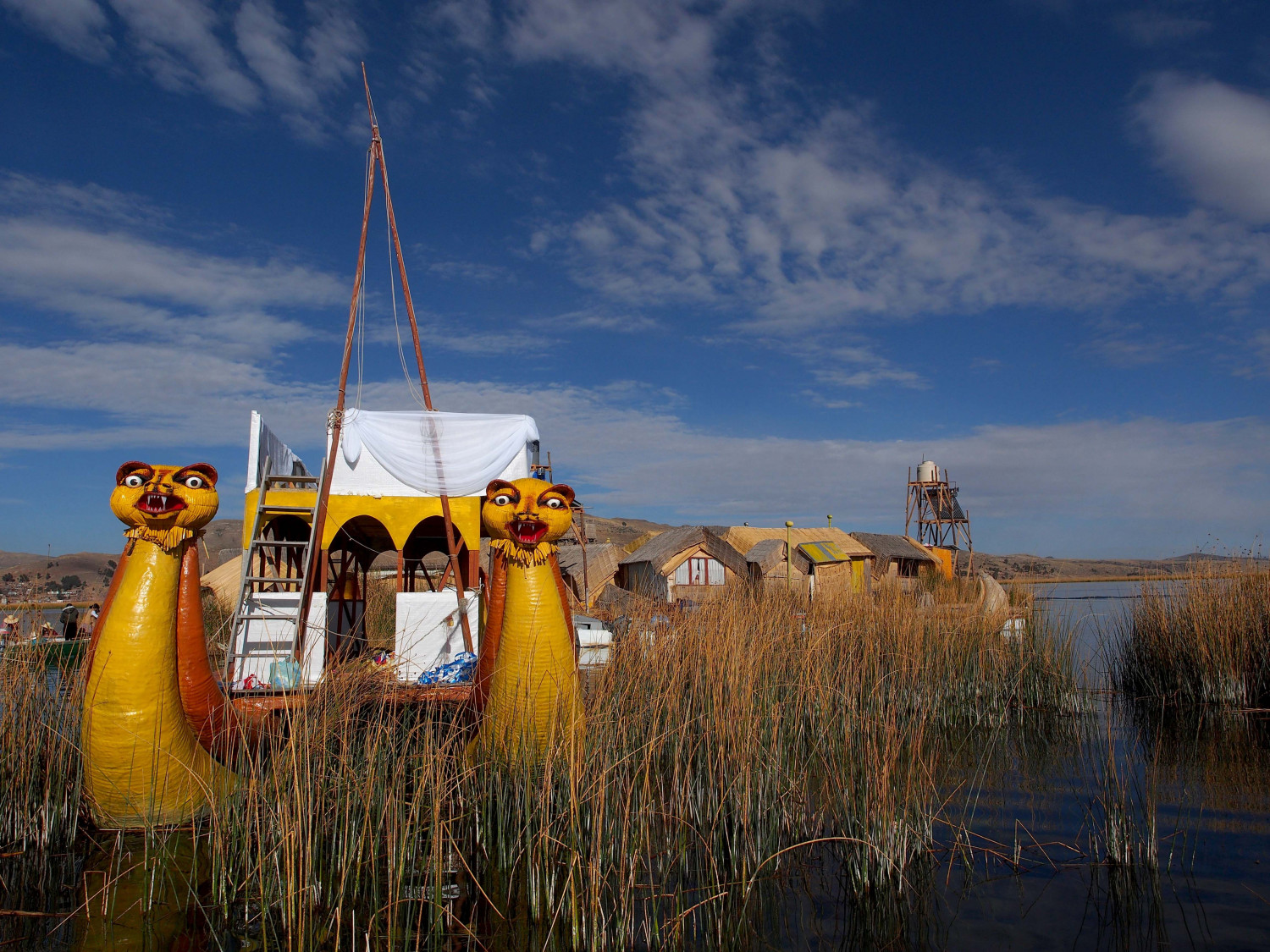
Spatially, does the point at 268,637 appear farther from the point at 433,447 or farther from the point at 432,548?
the point at 432,548

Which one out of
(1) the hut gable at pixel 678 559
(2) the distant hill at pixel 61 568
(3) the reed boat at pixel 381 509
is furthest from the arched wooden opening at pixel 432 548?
(2) the distant hill at pixel 61 568

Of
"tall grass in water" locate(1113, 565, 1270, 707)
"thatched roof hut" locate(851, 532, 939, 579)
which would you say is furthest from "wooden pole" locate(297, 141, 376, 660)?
"thatched roof hut" locate(851, 532, 939, 579)

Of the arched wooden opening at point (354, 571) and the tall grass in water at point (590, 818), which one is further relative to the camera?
the arched wooden opening at point (354, 571)

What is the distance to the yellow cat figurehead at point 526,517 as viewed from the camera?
466 centimetres

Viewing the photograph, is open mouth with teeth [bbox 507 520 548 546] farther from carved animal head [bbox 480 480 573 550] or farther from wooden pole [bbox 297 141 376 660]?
wooden pole [bbox 297 141 376 660]

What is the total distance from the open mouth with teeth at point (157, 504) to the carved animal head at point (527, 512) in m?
1.82

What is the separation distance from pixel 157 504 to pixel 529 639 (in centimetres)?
231

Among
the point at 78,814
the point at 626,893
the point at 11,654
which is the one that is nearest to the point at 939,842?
the point at 626,893

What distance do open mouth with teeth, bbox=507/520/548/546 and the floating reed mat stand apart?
1.04 m

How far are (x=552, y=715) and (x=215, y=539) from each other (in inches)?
2818

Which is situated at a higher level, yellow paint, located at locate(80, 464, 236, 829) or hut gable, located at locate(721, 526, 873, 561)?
hut gable, located at locate(721, 526, 873, 561)

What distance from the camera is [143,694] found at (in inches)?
175

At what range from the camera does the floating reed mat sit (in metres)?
3.53

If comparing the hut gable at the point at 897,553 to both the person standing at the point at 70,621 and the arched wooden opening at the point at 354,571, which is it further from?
the person standing at the point at 70,621
